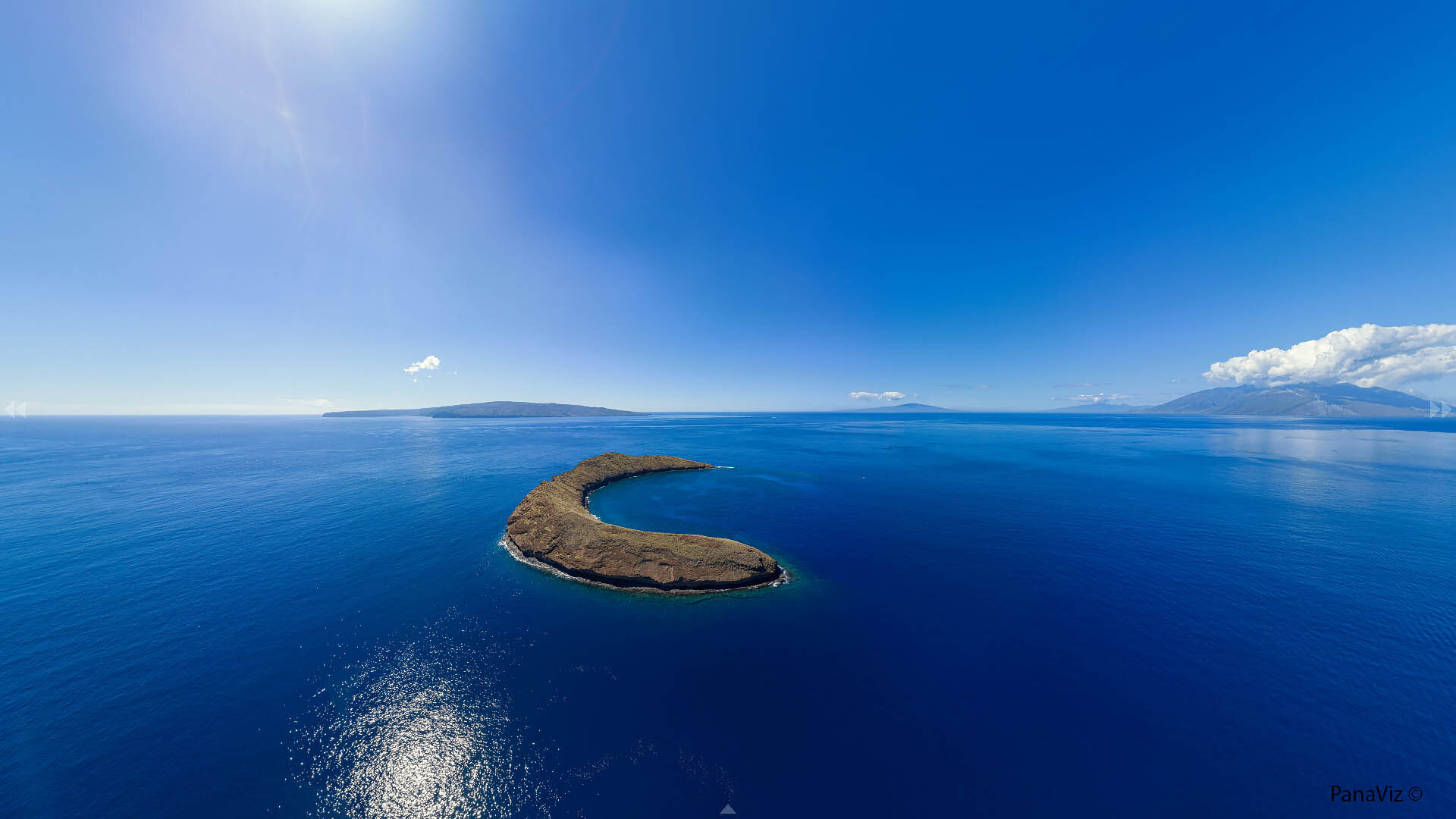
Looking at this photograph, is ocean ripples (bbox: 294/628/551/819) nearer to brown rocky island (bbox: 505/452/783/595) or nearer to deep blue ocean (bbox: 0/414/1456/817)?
deep blue ocean (bbox: 0/414/1456/817)

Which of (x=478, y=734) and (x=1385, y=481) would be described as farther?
(x=1385, y=481)

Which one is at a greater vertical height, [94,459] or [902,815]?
[94,459]

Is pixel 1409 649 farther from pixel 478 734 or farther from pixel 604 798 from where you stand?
pixel 478 734

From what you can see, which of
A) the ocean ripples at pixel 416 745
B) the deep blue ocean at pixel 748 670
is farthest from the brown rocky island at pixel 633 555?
the ocean ripples at pixel 416 745

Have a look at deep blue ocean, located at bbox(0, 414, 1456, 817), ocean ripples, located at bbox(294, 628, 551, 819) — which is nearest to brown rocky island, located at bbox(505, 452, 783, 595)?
deep blue ocean, located at bbox(0, 414, 1456, 817)

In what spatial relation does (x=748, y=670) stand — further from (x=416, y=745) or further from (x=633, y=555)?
(x=416, y=745)

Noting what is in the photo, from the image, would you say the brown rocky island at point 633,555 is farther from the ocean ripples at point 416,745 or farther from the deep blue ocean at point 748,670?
the ocean ripples at point 416,745

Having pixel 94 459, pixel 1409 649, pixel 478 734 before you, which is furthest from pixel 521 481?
pixel 94 459
